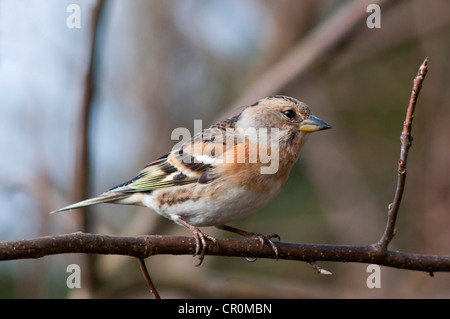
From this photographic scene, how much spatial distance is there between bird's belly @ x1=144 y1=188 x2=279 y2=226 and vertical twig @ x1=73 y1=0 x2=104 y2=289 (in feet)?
2.95

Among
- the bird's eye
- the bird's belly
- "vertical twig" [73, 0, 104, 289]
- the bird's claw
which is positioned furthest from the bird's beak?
"vertical twig" [73, 0, 104, 289]

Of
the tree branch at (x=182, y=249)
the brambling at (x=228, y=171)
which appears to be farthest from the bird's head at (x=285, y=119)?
the tree branch at (x=182, y=249)

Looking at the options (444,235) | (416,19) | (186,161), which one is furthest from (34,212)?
(416,19)

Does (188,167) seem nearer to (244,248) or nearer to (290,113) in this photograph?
(290,113)

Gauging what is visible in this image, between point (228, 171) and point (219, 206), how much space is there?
10.2 inches

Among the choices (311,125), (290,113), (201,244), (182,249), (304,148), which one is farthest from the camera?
(304,148)

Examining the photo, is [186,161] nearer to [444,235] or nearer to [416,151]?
[444,235]

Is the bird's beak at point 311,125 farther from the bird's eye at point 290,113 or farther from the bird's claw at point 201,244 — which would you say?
the bird's claw at point 201,244

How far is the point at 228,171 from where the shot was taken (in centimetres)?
362

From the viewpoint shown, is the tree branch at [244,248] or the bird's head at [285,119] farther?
the bird's head at [285,119]

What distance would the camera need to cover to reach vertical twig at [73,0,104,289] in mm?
3895

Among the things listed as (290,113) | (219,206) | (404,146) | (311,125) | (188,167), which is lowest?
(219,206)

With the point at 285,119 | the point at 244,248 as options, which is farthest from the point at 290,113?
the point at 244,248

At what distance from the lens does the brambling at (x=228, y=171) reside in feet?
11.6
